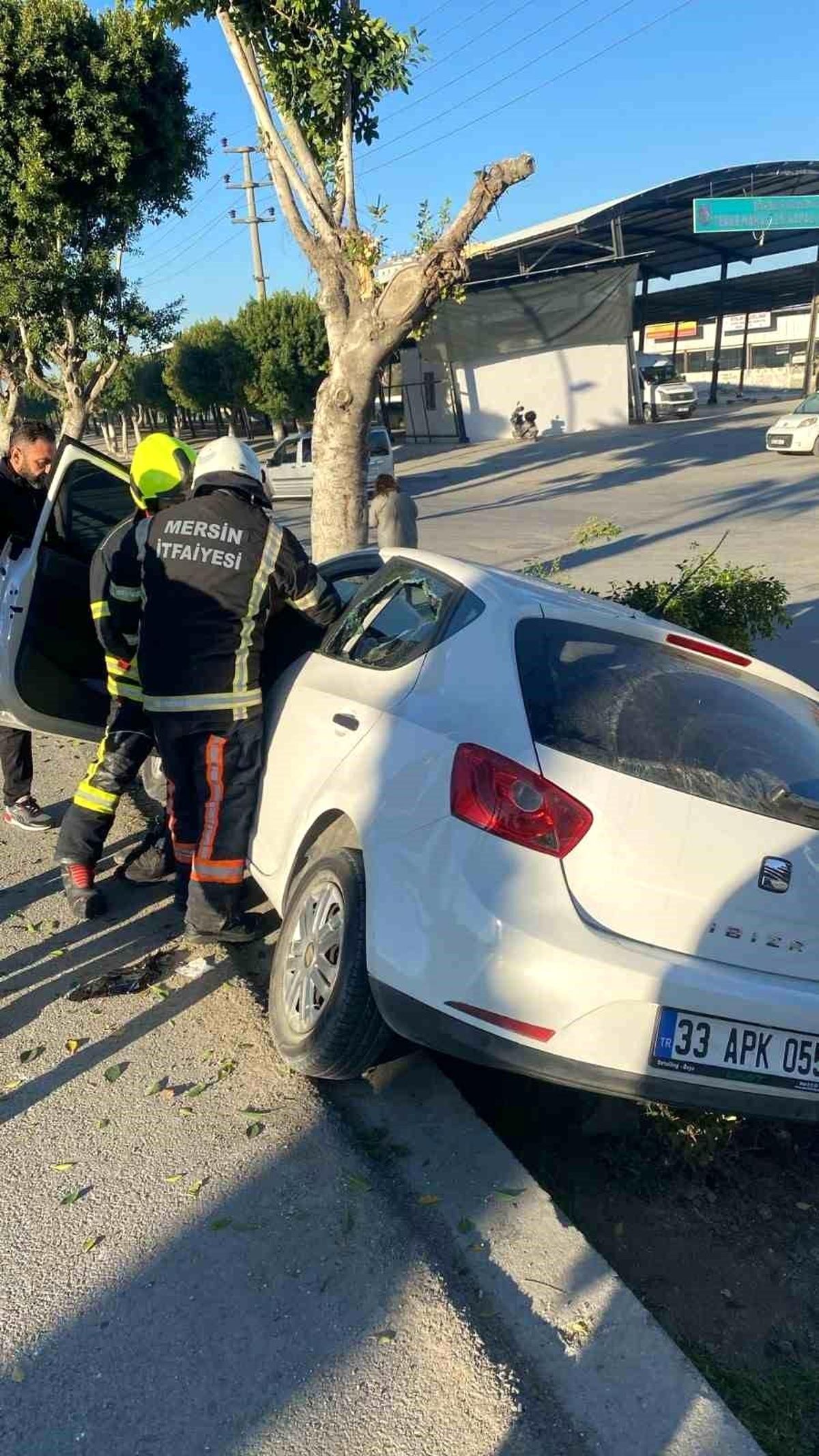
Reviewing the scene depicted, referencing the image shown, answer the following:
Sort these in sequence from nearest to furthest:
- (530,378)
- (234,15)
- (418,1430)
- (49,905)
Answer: (418,1430) → (49,905) → (234,15) → (530,378)

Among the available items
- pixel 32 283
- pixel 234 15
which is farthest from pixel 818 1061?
pixel 32 283

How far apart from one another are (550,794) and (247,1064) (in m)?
1.44

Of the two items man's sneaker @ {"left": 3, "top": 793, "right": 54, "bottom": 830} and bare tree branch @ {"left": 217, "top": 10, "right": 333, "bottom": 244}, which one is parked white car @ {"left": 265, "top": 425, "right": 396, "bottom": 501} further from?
man's sneaker @ {"left": 3, "top": 793, "right": 54, "bottom": 830}

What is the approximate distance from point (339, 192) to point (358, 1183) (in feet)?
20.6

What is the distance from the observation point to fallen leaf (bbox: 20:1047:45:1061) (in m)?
3.41

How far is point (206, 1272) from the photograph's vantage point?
2.51 m

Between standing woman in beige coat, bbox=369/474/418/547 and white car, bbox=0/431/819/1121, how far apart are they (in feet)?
25.9

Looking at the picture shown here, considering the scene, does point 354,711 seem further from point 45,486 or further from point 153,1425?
point 45,486

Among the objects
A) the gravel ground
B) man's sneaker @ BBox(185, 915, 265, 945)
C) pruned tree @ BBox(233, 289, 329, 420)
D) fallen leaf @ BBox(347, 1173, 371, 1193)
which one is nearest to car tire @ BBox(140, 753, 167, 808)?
man's sneaker @ BBox(185, 915, 265, 945)

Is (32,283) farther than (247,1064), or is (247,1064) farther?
(32,283)

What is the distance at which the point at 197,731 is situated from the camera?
3.82m

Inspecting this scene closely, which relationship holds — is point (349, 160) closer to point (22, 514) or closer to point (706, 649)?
point (22, 514)

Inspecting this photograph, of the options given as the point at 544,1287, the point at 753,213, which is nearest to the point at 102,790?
the point at 544,1287

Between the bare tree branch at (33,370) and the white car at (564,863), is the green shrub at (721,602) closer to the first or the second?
the white car at (564,863)
